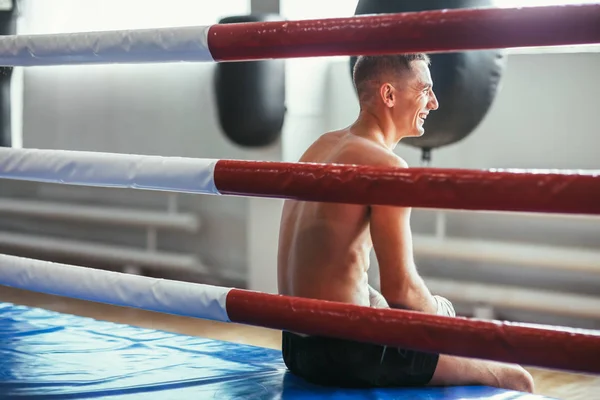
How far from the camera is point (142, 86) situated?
430cm

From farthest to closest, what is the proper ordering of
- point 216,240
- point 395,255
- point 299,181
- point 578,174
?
point 216,240, point 395,255, point 299,181, point 578,174

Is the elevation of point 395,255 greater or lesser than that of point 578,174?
lesser

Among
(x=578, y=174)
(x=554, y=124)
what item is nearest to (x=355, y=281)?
(x=578, y=174)

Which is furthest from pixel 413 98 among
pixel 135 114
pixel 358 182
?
pixel 135 114

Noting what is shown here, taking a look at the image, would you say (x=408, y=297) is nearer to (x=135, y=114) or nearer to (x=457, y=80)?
(x=457, y=80)

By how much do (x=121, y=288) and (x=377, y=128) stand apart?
628 mm

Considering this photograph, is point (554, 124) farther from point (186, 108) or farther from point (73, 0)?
point (73, 0)

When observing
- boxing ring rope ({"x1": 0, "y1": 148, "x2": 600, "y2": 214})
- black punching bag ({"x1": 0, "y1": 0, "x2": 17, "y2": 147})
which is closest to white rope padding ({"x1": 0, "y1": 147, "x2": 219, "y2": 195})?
boxing ring rope ({"x1": 0, "y1": 148, "x2": 600, "y2": 214})

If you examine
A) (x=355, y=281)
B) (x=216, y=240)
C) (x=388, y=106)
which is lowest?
(x=216, y=240)

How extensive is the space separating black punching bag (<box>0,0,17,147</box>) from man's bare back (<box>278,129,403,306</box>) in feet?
9.38

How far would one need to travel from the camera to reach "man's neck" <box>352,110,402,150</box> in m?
1.68

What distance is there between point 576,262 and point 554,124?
59 cm

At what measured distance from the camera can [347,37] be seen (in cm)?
123

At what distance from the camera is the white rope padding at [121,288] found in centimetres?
139
